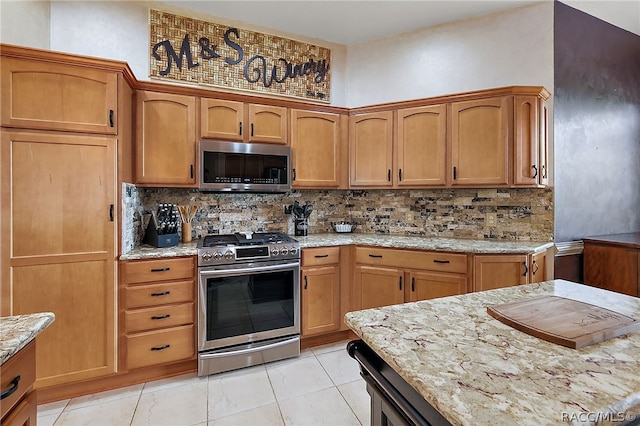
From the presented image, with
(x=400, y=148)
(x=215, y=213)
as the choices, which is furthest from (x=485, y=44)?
(x=215, y=213)

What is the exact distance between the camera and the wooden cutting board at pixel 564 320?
82 cm

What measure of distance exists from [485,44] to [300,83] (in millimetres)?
1911

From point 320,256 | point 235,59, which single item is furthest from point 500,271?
point 235,59

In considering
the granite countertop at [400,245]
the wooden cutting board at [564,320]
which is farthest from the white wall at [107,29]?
the wooden cutting board at [564,320]

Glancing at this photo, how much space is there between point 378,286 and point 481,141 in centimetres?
162

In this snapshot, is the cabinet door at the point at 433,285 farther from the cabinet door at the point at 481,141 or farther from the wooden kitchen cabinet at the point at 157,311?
the wooden kitchen cabinet at the point at 157,311

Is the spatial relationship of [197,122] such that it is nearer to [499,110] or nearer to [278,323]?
[278,323]

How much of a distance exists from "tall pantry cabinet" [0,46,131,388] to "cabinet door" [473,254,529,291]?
2.75 metres

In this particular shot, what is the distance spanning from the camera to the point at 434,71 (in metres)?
3.28

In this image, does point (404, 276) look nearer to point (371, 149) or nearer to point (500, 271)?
point (500, 271)

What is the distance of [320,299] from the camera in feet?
9.31

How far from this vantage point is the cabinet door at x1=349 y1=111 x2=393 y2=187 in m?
3.17

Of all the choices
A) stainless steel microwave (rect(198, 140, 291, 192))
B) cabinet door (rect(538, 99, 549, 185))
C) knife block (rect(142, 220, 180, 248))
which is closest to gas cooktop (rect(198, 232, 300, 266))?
Result: knife block (rect(142, 220, 180, 248))

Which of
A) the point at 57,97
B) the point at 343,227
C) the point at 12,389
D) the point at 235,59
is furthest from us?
the point at 343,227
